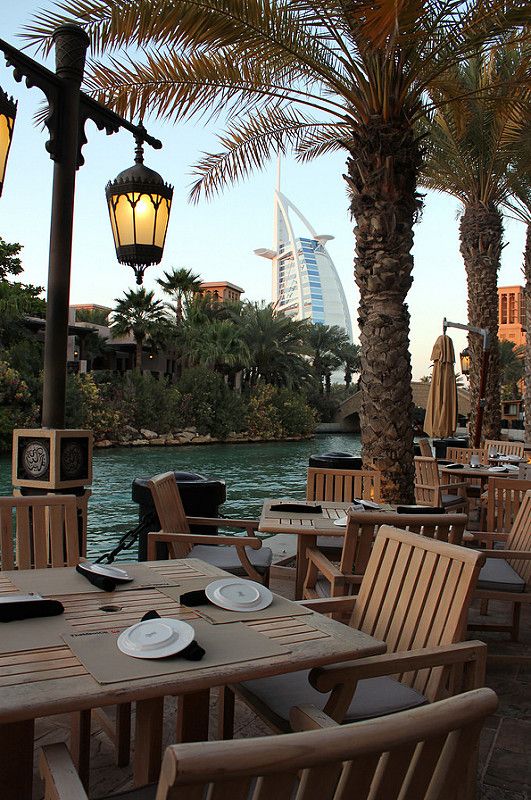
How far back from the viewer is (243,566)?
4262 millimetres

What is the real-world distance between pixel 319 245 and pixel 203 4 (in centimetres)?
12198

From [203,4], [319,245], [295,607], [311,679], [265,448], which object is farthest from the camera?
[319,245]

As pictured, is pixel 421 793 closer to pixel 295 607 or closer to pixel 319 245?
pixel 295 607

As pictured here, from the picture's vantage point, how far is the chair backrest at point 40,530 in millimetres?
3135

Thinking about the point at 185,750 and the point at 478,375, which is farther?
the point at 478,375

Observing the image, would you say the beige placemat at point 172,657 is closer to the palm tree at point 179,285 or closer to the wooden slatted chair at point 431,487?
the wooden slatted chair at point 431,487

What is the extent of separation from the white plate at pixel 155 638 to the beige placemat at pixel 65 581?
20.1 inches

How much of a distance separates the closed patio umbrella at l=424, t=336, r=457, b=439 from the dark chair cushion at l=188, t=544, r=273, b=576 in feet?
20.2

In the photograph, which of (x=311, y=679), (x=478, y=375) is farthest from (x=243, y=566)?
(x=478, y=375)

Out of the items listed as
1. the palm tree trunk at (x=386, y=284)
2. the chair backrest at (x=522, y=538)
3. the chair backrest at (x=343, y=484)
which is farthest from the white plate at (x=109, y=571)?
the palm tree trunk at (x=386, y=284)

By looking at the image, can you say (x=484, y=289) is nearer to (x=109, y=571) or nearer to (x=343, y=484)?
(x=343, y=484)

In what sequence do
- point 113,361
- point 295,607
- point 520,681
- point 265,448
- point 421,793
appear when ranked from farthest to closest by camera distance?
1. point 113,361
2. point 265,448
3. point 520,681
4. point 295,607
5. point 421,793

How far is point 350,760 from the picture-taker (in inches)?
39.7

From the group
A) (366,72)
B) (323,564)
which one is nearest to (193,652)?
(323,564)
